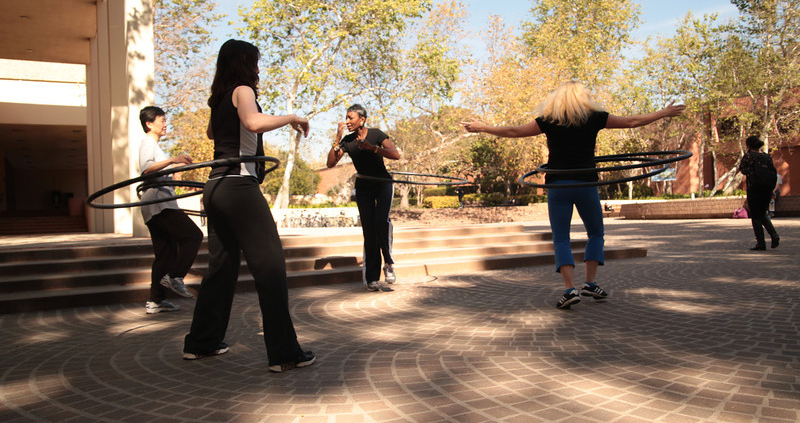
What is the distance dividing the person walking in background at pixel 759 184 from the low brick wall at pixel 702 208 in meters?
14.2

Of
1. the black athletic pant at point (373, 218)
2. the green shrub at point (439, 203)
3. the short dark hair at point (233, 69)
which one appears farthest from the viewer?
the green shrub at point (439, 203)

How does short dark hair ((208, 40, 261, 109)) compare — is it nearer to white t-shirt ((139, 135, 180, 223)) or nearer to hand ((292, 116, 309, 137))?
hand ((292, 116, 309, 137))

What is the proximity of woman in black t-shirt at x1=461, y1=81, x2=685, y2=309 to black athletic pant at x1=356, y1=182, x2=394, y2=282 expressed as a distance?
177 cm

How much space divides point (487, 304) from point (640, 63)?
35.6 m

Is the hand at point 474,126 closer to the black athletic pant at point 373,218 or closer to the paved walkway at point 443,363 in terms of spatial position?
the black athletic pant at point 373,218

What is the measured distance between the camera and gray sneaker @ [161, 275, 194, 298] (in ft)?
18.5

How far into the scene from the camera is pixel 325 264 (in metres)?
7.94

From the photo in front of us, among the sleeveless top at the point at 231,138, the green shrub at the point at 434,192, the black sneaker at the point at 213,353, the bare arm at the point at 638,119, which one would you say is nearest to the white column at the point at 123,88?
the black sneaker at the point at 213,353

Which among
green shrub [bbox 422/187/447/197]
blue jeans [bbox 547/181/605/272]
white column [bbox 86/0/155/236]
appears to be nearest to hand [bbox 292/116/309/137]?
blue jeans [bbox 547/181/605/272]

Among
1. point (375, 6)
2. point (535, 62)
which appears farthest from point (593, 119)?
point (535, 62)

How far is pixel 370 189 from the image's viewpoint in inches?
253

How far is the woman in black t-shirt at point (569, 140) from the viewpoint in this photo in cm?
486

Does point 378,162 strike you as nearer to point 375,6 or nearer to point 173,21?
point 375,6

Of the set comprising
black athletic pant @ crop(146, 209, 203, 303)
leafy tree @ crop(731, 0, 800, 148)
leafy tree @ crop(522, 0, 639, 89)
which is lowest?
black athletic pant @ crop(146, 209, 203, 303)
